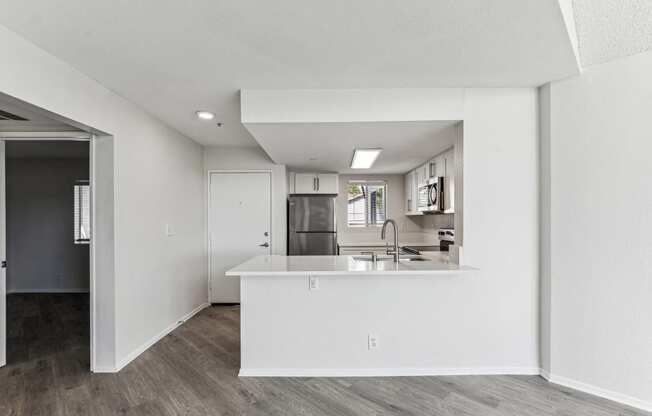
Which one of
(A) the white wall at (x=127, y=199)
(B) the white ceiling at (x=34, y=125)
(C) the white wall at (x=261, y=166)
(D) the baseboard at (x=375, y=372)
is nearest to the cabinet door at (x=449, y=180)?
(D) the baseboard at (x=375, y=372)

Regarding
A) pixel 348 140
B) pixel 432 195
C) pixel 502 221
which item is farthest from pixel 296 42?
pixel 432 195

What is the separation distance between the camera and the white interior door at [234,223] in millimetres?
4617

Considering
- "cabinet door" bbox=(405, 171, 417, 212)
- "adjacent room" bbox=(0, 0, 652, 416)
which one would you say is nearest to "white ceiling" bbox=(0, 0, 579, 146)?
"adjacent room" bbox=(0, 0, 652, 416)

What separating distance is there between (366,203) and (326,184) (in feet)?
4.06

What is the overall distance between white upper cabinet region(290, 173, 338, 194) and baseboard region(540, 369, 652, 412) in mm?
3354

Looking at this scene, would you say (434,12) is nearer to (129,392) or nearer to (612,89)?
(612,89)

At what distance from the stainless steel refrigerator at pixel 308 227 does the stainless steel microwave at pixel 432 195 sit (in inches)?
52.3

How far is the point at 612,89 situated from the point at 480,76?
0.85m

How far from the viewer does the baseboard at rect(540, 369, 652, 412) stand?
7.11 ft

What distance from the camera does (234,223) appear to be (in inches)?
182

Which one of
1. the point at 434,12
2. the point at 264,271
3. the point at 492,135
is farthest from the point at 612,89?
the point at 264,271

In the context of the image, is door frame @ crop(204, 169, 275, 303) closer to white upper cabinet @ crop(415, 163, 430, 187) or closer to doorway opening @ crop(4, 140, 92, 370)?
white upper cabinet @ crop(415, 163, 430, 187)

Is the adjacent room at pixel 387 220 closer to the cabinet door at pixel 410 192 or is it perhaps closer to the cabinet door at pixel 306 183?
the cabinet door at pixel 306 183

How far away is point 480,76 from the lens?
2412mm
